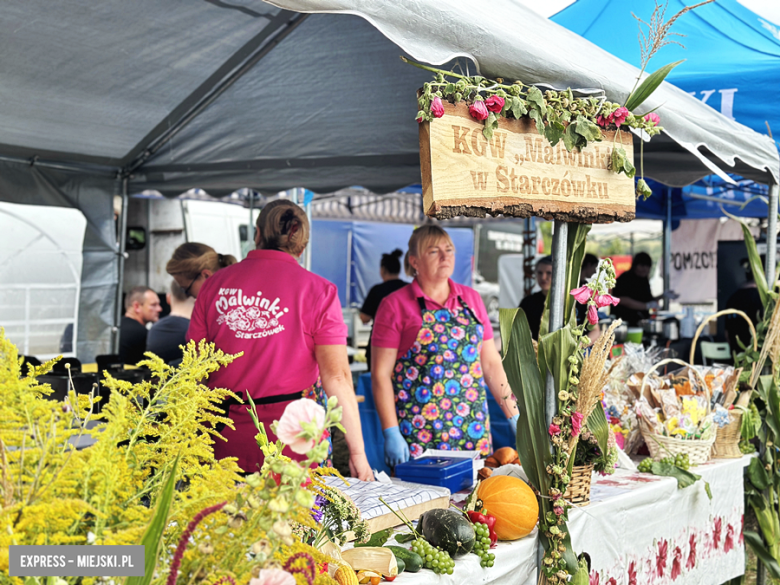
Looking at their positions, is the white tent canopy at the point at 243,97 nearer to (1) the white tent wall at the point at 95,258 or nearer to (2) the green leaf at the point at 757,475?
(1) the white tent wall at the point at 95,258

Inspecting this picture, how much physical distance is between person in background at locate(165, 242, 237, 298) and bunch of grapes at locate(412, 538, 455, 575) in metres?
2.11

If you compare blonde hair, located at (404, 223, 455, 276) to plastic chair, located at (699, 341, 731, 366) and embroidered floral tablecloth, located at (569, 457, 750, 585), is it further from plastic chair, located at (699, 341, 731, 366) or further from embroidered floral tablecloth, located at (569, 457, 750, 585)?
plastic chair, located at (699, 341, 731, 366)

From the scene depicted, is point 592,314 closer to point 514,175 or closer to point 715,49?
point 514,175

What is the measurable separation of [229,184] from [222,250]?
17.8 ft

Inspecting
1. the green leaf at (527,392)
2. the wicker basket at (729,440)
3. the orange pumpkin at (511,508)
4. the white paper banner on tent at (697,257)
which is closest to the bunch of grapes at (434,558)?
the orange pumpkin at (511,508)

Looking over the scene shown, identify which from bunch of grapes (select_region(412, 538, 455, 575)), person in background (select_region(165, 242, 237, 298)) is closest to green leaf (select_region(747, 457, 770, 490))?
bunch of grapes (select_region(412, 538, 455, 575))

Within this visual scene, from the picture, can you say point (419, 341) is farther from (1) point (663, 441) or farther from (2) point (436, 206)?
(2) point (436, 206)

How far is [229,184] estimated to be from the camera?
500 cm

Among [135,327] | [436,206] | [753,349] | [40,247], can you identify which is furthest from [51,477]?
[40,247]

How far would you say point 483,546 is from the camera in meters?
1.82

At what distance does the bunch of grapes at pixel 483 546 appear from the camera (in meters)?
1.79

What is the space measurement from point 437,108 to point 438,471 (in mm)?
1194

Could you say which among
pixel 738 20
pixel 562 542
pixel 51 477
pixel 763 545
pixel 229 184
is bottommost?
pixel 763 545

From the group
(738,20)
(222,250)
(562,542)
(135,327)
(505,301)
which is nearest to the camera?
(562,542)
